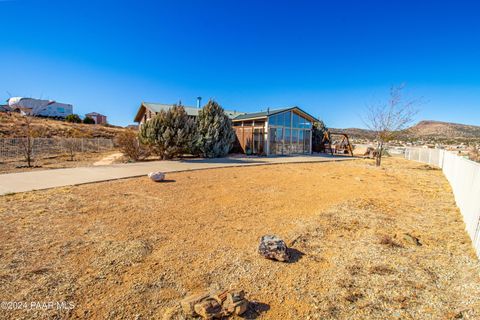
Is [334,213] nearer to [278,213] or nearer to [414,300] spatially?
[278,213]

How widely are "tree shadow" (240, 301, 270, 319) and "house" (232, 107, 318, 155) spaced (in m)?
15.4

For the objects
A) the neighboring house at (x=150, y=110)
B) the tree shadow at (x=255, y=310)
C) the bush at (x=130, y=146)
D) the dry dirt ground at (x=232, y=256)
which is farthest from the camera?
the neighboring house at (x=150, y=110)

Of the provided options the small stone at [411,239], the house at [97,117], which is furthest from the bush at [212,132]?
the house at [97,117]

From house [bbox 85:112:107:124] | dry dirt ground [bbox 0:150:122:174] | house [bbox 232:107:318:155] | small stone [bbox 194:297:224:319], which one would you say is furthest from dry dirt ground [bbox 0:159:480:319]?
house [bbox 85:112:107:124]

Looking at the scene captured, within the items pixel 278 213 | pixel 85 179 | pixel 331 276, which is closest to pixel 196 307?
pixel 331 276

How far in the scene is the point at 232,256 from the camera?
9.78ft

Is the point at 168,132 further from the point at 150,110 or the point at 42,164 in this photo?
the point at 150,110

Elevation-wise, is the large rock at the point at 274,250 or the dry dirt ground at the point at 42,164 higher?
the dry dirt ground at the point at 42,164

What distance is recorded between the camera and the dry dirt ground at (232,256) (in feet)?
7.02

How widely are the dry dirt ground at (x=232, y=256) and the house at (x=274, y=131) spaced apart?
12.2 m

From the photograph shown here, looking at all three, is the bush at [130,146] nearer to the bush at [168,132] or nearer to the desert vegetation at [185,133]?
the desert vegetation at [185,133]

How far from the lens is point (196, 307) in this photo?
1936 mm

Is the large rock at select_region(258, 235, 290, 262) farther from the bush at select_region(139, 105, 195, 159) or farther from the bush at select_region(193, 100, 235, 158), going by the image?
the bush at select_region(193, 100, 235, 158)

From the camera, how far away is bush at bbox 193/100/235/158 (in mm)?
14258
